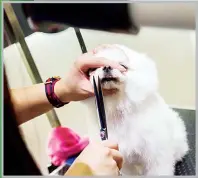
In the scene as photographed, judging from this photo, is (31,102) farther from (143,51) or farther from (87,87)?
(143,51)

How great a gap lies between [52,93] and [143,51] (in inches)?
9.7

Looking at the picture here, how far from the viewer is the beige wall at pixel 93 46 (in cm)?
88

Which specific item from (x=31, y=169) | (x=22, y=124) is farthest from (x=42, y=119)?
(x=31, y=169)

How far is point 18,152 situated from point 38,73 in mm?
335

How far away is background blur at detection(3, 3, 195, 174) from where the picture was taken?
88 centimetres

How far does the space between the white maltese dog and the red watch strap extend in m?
0.07

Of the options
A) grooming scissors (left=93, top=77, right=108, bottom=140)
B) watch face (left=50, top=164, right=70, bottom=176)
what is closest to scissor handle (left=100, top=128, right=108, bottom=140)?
grooming scissors (left=93, top=77, right=108, bottom=140)

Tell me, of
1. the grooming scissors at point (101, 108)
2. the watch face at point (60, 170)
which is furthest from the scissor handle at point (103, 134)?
the watch face at point (60, 170)

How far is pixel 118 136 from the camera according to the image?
34.5 inches

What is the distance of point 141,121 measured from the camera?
882 mm

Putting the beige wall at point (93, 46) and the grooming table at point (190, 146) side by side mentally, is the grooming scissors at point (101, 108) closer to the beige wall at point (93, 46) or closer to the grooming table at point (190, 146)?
the beige wall at point (93, 46)

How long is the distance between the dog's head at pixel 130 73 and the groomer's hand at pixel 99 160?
0.44 feet

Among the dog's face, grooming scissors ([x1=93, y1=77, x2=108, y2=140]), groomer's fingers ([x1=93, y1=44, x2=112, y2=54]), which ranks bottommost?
grooming scissors ([x1=93, y1=77, x2=108, y2=140])

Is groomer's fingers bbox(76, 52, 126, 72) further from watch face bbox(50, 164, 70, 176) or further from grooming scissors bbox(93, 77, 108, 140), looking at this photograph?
watch face bbox(50, 164, 70, 176)
